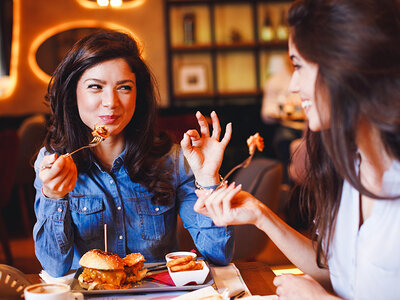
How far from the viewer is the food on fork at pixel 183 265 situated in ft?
4.30

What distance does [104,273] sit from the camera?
1.31 metres

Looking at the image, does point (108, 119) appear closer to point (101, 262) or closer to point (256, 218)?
point (101, 262)

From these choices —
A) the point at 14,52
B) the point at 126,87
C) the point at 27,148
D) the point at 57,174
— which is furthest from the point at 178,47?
the point at 57,174

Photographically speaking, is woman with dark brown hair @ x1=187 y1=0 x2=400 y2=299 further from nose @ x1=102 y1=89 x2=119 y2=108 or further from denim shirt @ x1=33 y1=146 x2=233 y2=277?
nose @ x1=102 y1=89 x2=119 y2=108

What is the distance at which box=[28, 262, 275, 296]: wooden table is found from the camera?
50.6 inches

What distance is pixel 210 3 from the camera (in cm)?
670

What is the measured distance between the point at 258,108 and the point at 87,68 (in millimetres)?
5026

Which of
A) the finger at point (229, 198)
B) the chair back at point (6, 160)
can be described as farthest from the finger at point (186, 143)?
the chair back at point (6, 160)

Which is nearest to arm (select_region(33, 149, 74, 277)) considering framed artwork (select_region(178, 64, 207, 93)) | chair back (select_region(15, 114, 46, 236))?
chair back (select_region(15, 114, 46, 236))

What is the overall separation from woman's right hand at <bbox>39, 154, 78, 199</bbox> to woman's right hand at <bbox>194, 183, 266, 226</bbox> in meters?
0.43

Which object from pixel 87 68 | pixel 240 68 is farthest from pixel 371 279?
pixel 240 68

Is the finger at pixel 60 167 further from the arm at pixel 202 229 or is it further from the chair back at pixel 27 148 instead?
the chair back at pixel 27 148

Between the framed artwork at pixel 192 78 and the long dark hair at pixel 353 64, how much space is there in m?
5.72

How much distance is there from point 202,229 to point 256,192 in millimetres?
864
